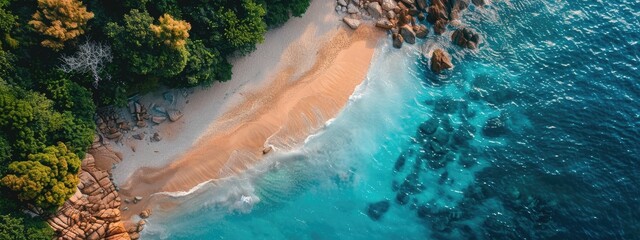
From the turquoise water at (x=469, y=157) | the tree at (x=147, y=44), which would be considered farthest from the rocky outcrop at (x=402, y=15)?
the tree at (x=147, y=44)

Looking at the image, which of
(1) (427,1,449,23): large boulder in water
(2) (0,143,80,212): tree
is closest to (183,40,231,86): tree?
(2) (0,143,80,212): tree

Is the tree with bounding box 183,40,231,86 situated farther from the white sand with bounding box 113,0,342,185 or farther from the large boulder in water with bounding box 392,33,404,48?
the large boulder in water with bounding box 392,33,404,48

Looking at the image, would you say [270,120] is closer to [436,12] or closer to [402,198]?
[402,198]

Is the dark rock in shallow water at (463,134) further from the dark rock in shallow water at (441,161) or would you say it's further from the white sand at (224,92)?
the white sand at (224,92)

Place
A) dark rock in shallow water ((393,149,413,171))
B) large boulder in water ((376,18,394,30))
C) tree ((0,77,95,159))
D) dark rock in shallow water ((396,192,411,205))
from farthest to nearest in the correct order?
large boulder in water ((376,18,394,30)) → dark rock in shallow water ((393,149,413,171)) → dark rock in shallow water ((396,192,411,205)) → tree ((0,77,95,159))

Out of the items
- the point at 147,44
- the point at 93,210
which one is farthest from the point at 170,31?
the point at 93,210
